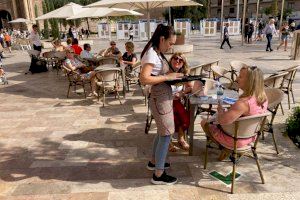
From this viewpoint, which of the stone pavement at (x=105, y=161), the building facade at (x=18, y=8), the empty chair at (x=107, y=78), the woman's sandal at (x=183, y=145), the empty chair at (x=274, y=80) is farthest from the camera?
the building facade at (x=18, y=8)

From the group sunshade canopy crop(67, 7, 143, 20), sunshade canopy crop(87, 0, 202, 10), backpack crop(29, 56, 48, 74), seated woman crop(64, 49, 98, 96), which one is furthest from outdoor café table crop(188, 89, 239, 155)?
backpack crop(29, 56, 48, 74)

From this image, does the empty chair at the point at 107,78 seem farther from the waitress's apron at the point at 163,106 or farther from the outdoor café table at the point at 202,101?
the waitress's apron at the point at 163,106

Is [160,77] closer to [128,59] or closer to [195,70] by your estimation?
[195,70]

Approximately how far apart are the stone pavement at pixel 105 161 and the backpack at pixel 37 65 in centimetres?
503

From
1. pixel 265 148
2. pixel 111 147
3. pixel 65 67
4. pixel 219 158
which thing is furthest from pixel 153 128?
pixel 65 67

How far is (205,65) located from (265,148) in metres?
2.96

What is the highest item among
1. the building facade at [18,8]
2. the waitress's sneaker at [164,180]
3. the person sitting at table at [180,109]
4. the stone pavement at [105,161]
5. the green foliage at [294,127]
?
the building facade at [18,8]

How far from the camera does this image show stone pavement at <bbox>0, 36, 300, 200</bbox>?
338 cm

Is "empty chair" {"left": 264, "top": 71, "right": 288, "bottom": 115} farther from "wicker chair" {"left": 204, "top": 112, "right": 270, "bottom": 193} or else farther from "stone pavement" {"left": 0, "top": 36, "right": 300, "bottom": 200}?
"wicker chair" {"left": 204, "top": 112, "right": 270, "bottom": 193}

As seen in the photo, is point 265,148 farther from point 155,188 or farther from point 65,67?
point 65,67

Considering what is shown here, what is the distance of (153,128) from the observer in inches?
208

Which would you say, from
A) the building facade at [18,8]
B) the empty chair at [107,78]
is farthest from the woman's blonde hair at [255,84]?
the building facade at [18,8]

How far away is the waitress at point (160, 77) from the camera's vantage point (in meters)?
2.97

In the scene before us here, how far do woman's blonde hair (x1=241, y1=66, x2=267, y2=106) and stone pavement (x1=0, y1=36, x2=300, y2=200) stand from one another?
1.05m
